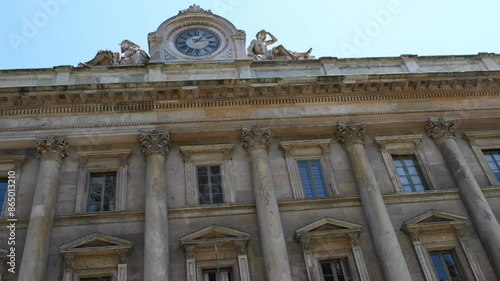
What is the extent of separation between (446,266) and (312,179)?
5246 millimetres

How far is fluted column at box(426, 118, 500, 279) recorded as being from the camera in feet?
52.4

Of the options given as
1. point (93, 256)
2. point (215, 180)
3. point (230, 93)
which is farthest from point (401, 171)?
point (93, 256)

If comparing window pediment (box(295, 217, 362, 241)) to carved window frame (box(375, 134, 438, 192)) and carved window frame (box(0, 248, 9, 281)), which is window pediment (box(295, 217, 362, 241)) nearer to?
carved window frame (box(375, 134, 438, 192))

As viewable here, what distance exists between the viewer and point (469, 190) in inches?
682

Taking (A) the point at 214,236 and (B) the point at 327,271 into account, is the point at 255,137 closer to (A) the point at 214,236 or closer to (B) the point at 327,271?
(A) the point at 214,236

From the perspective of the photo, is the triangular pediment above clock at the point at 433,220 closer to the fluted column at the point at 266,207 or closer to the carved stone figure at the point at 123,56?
the fluted column at the point at 266,207

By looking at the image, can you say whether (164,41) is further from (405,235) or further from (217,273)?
(405,235)

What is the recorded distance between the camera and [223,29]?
22859 millimetres

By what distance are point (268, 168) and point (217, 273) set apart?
4204 millimetres

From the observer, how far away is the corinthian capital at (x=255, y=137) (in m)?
18.1

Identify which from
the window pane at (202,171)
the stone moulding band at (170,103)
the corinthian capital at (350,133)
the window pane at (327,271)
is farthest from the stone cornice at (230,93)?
the window pane at (327,271)

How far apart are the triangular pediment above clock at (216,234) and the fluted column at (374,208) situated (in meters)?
4.19

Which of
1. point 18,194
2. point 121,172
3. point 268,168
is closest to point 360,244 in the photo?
point 268,168

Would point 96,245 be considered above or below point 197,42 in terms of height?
below
